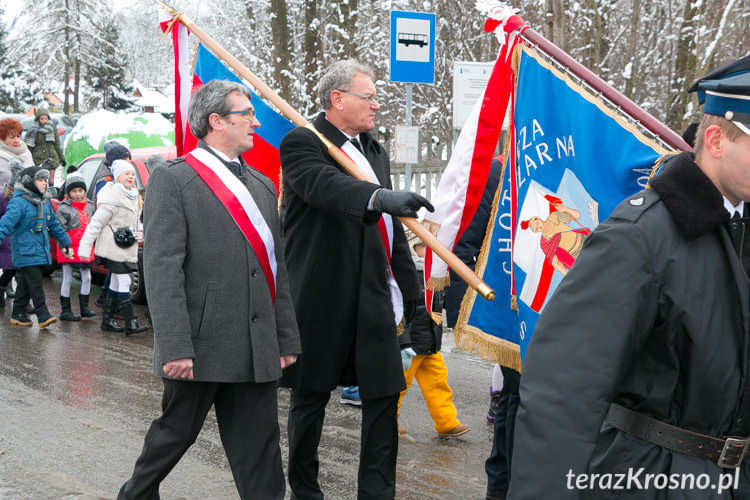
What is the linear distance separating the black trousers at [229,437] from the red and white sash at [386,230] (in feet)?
2.92

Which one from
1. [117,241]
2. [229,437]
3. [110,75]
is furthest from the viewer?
[110,75]

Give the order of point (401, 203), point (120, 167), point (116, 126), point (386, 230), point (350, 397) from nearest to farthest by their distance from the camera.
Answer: point (401, 203)
point (386, 230)
point (350, 397)
point (120, 167)
point (116, 126)

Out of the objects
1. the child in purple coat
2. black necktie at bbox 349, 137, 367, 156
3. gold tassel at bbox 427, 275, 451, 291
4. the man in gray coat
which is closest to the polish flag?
gold tassel at bbox 427, 275, 451, 291

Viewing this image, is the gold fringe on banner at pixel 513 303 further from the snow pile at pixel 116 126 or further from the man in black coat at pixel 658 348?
the snow pile at pixel 116 126

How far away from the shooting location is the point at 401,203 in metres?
3.38

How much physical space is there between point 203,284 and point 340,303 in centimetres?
79

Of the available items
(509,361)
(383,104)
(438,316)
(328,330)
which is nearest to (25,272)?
(438,316)

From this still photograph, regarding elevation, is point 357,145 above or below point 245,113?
below

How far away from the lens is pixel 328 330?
3.96 metres

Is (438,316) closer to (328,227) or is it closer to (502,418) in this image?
(502,418)

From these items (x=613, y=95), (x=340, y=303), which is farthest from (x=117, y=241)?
(x=613, y=95)

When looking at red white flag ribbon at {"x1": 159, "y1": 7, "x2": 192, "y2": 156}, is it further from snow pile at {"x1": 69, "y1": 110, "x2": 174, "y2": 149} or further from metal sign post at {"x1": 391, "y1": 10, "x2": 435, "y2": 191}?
snow pile at {"x1": 69, "y1": 110, "x2": 174, "y2": 149}

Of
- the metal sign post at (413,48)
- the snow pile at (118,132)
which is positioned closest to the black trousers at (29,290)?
the metal sign post at (413,48)

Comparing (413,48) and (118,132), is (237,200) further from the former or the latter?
(118,132)
